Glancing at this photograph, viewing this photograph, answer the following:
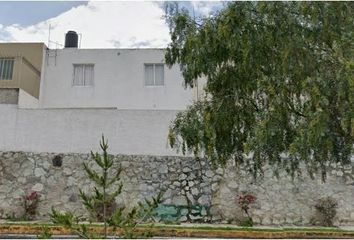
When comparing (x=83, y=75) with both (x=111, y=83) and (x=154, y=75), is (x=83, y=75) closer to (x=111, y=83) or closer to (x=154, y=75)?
(x=111, y=83)

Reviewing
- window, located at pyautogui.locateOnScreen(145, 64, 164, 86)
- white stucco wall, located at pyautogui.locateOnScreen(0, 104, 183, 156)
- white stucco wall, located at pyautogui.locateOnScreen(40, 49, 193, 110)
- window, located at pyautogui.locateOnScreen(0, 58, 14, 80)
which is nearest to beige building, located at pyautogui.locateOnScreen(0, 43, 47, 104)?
window, located at pyautogui.locateOnScreen(0, 58, 14, 80)

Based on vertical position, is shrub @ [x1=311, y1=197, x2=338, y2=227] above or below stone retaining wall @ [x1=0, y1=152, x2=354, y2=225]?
below

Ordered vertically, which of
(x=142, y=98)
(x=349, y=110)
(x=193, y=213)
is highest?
(x=142, y=98)

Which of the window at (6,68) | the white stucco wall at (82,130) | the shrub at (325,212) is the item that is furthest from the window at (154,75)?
the shrub at (325,212)

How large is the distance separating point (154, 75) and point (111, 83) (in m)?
2.53

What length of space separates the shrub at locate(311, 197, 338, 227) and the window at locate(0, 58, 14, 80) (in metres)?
16.5

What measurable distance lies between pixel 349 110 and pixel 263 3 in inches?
101

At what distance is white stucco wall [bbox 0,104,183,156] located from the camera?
16859 mm

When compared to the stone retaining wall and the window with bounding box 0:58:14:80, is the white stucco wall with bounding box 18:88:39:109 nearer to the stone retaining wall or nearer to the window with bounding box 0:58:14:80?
the window with bounding box 0:58:14:80

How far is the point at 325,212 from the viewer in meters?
15.5

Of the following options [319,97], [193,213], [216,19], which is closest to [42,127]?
[193,213]

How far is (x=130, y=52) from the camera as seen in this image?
23.2 meters

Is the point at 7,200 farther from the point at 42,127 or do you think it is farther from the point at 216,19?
the point at 216,19

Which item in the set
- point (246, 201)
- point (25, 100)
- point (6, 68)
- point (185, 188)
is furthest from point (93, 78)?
point (246, 201)
